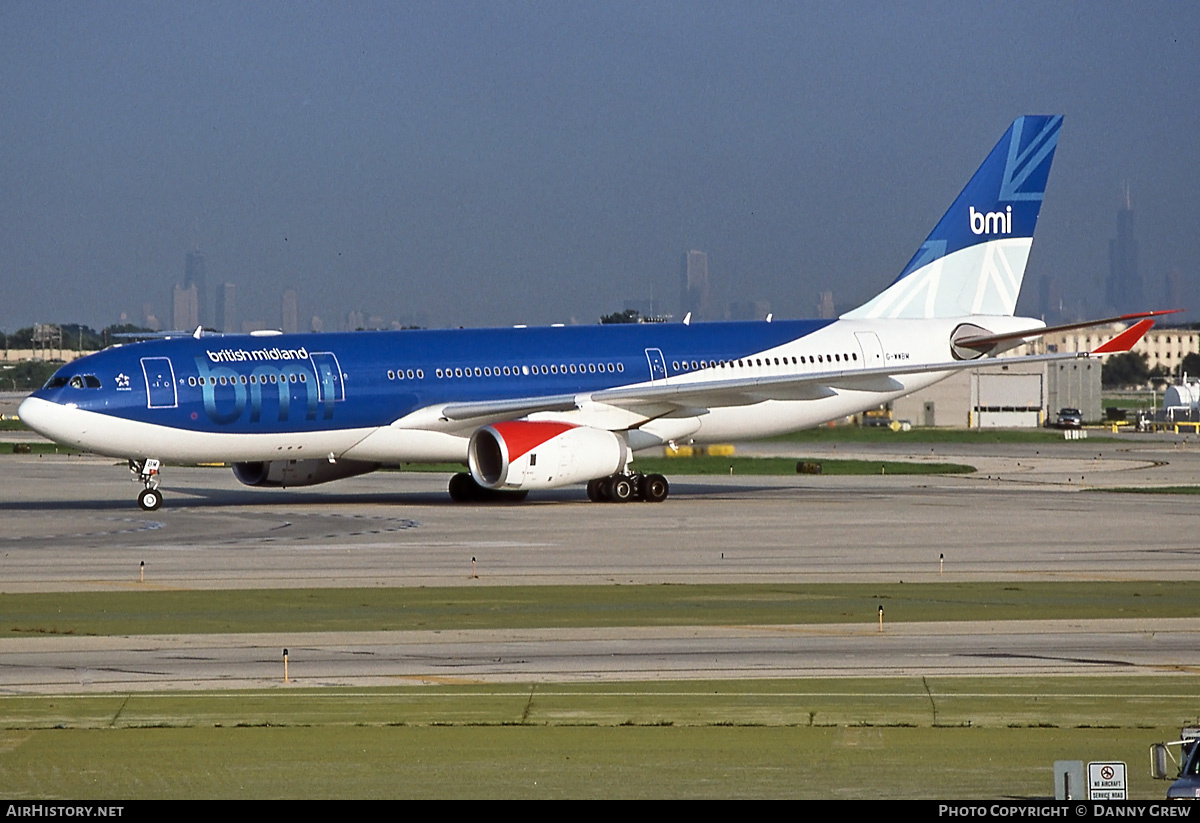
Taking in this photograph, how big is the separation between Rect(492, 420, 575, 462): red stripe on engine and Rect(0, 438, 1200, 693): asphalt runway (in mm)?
1662

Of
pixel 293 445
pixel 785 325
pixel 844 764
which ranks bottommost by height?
pixel 844 764

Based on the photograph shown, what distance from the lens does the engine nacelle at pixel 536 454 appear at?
134ft

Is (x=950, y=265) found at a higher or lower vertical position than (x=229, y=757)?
higher

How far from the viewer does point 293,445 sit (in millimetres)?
41719

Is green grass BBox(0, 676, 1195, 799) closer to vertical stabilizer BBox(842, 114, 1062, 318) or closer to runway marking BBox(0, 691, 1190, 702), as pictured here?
runway marking BBox(0, 691, 1190, 702)

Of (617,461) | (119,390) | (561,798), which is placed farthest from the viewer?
(617,461)

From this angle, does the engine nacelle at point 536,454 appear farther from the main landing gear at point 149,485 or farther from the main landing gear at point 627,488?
the main landing gear at point 149,485

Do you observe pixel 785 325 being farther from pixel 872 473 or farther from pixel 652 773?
pixel 652 773

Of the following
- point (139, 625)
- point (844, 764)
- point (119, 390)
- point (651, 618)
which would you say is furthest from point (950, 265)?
point (844, 764)

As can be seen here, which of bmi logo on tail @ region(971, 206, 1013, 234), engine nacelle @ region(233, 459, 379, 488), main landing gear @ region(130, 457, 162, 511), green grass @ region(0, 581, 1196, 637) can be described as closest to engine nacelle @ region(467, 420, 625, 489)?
engine nacelle @ region(233, 459, 379, 488)

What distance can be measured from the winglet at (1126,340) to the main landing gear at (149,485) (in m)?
24.0

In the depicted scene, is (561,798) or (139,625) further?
(139,625)

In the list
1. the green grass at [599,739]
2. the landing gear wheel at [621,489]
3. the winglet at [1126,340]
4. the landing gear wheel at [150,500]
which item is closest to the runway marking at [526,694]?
the green grass at [599,739]

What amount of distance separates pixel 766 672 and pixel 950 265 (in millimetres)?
33602
